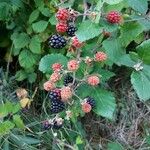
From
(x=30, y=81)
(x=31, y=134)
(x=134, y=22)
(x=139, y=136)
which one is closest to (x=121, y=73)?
(x=139, y=136)

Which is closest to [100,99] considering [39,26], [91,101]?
[91,101]

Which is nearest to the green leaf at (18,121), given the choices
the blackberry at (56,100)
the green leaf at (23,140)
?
the green leaf at (23,140)

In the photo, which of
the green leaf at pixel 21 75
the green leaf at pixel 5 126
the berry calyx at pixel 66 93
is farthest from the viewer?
the green leaf at pixel 21 75

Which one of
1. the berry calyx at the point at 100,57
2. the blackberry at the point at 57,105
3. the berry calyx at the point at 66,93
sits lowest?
the blackberry at the point at 57,105

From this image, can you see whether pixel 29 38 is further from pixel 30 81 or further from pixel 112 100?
pixel 112 100

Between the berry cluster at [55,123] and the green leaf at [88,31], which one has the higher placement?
the green leaf at [88,31]

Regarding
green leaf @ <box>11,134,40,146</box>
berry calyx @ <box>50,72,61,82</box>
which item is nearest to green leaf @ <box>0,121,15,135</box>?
green leaf @ <box>11,134,40,146</box>

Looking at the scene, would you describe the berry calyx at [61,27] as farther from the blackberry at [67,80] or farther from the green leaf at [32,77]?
the green leaf at [32,77]

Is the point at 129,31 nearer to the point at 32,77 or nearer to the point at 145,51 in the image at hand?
the point at 145,51

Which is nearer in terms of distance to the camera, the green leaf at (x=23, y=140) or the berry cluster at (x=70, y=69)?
the berry cluster at (x=70, y=69)
